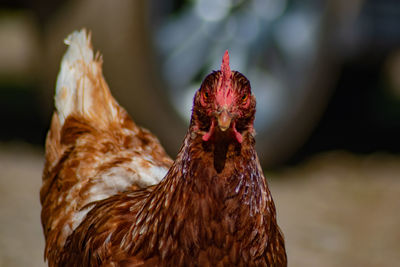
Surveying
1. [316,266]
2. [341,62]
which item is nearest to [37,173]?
[316,266]

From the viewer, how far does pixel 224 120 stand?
6.27ft

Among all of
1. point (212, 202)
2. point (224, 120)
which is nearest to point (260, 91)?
point (212, 202)

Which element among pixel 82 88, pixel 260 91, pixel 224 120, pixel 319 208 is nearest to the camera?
pixel 224 120

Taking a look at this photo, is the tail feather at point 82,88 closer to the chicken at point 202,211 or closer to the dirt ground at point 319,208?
the chicken at point 202,211

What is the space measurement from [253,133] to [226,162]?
157 millimetres

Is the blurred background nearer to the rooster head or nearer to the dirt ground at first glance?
the dirt ground

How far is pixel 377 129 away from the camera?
6.43 meters

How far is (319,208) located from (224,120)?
314 centimetres

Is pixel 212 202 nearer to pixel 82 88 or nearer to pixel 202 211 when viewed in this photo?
pixel 202 211

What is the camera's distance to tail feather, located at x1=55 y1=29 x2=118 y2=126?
3268 mm

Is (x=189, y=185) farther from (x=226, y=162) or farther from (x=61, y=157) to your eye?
(x=61, y=157)

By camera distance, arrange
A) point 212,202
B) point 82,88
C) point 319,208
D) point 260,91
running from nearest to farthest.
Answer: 1. point 212,202
2. point 82,88
3. point 319,208
4. point 260,91

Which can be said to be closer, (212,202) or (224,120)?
(224,120)

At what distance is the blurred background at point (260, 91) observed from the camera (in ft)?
14.4
